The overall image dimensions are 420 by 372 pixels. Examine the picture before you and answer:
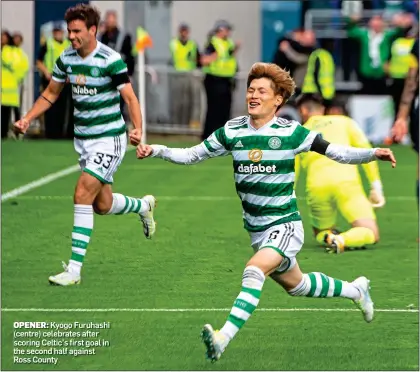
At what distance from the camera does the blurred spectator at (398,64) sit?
2544 cm

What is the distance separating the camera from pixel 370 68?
2772cm

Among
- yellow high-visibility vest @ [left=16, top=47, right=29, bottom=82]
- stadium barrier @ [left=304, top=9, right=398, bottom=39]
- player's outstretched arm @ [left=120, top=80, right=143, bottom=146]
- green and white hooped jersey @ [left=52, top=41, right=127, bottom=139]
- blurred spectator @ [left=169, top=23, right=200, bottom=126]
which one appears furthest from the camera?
blurred spectator @ [left=169, top=23, right=200, bottom=126]

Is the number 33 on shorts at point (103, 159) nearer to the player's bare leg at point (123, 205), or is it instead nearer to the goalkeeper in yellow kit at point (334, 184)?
the player's bare leg at point (123, 205)

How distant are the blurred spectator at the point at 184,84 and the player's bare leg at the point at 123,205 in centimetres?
1649

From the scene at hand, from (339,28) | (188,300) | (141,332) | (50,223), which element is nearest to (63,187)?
Answer: (50,223)

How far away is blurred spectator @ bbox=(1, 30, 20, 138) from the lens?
2730 cm

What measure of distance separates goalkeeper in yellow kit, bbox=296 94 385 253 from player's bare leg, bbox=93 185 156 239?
1.43m

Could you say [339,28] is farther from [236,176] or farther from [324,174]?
[236,176]

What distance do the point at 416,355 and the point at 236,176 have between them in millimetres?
1482

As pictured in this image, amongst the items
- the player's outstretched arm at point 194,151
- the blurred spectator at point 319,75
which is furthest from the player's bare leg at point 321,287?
the blurred spectator at point 319,75

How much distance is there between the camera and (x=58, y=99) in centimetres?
2797

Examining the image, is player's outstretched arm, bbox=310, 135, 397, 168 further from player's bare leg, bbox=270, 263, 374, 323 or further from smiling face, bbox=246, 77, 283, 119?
player's bare leg, bbox=270, 263, 374, 323

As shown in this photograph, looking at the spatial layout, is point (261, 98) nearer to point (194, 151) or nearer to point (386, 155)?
point (194, 151)

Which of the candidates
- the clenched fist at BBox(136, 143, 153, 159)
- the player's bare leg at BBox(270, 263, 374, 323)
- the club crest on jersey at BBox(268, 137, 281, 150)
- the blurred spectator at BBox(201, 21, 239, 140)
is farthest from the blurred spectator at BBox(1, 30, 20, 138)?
the club crest on jersey at BBox(268, 137, 281, 150)
